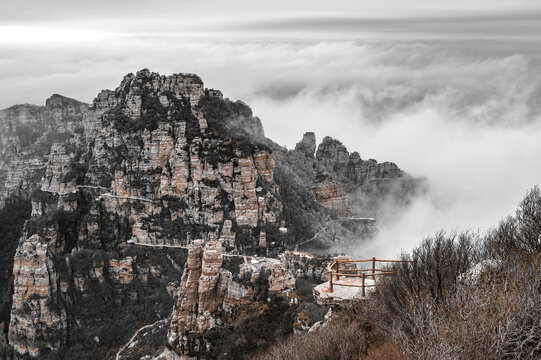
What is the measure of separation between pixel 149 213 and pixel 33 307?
2158 centimetres

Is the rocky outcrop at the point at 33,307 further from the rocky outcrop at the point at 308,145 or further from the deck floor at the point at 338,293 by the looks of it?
the rocky outcrop at the point at 308,145

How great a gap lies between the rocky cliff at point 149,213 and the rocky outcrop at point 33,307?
140 mm

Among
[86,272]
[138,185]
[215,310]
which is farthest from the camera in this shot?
[138,185]

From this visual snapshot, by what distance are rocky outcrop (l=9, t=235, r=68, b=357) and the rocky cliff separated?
0.46 feet

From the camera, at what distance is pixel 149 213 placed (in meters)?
74.1

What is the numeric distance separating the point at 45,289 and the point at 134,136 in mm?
29918

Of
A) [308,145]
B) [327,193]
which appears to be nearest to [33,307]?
[327,193]

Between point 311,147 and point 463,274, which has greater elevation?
point 311,147

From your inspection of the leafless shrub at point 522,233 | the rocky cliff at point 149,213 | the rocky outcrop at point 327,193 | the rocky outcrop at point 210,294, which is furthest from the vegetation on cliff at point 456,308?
the rocky outcrop at point 327,193

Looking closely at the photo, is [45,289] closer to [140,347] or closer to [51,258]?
[51,258]

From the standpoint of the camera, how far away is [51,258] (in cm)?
6538

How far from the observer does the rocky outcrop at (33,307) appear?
202 ft

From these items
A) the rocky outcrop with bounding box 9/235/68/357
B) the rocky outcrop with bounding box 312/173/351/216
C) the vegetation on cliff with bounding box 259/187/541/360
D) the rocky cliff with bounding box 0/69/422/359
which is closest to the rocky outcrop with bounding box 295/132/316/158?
the rocky cliff with bounding box 0/69/422/359

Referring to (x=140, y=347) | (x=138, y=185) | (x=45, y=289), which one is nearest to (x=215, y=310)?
(x=140, y=347)
